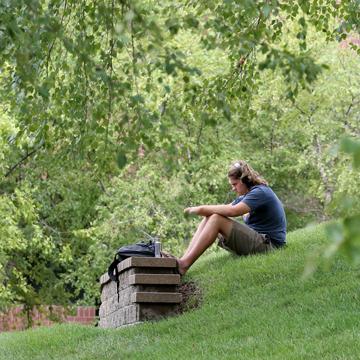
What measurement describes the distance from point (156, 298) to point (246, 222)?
1.50 meters

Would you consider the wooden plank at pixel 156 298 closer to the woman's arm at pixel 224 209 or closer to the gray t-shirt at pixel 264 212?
the woman's arm at pixel 224 209

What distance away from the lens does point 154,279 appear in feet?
33.4

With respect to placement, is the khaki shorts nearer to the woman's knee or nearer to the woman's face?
the woman's knee

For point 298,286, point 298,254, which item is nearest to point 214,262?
point 298,254

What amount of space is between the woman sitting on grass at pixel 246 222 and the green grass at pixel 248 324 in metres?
0.20

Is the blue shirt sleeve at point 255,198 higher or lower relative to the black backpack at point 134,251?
higher

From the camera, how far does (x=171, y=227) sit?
2198cm

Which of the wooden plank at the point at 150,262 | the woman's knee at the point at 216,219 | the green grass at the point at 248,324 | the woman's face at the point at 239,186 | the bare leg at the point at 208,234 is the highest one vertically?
the woman's face at the point at 239,186

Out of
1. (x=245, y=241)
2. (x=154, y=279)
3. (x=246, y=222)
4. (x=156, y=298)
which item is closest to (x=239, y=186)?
(x=246, y=222)

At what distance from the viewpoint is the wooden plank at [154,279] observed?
1014 cm

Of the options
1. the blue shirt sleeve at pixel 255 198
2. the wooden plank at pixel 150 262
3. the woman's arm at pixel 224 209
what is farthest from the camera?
the blue shirt sleeve at pixel 255 198

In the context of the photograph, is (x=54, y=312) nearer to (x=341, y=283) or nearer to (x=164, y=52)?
(x=341, y=283)

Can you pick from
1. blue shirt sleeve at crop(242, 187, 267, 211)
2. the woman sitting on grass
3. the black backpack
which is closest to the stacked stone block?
the black backpack

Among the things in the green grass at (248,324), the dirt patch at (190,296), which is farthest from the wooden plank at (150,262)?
the green grass at (248,324)
